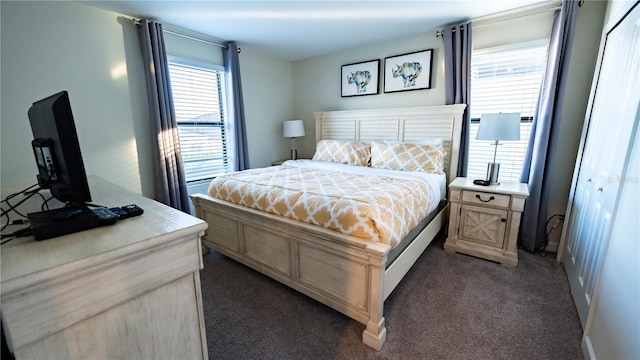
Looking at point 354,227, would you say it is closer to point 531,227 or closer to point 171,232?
point 171,232

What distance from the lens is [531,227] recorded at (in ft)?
8.46

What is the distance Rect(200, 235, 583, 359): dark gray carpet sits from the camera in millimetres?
1507

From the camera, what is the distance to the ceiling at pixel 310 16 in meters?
2.42

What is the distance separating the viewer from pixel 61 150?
2.61 feet

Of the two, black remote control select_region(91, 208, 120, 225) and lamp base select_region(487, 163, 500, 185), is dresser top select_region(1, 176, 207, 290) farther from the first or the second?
lamp base select_region(487, 163, 500, 185)

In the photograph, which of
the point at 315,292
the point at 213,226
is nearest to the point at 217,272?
the point at 213,226

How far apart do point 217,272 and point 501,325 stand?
2.14 metres

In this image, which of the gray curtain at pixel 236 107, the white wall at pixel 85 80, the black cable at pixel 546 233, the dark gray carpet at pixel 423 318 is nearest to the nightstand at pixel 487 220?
the dark gray carpet at pixel 423 318

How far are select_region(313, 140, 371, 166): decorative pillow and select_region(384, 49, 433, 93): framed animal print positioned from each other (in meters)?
0.86

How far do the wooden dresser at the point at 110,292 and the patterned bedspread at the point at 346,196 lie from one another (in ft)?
3.17

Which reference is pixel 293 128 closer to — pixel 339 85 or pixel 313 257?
pixel 339 85

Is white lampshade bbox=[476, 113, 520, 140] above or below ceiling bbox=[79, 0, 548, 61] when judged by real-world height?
below

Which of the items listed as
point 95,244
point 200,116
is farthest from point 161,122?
point 95,244

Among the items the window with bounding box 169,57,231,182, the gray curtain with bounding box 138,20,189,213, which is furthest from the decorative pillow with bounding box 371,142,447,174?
the gray curtain with bounding box 138,20,189,213
